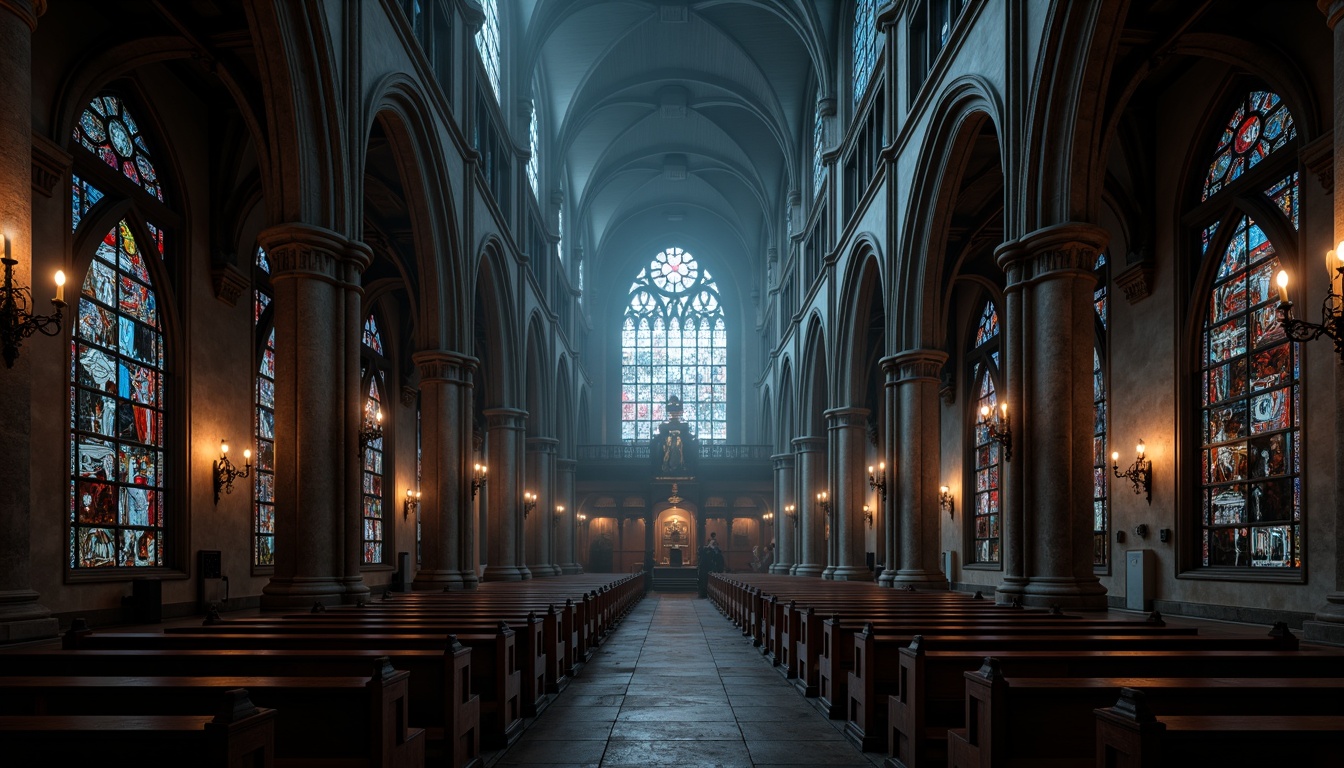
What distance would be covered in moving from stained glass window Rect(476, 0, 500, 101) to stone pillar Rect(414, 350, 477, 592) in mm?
7572

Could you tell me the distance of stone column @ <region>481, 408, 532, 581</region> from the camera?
23656mm

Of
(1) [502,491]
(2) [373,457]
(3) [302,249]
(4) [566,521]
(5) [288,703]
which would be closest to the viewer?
(5) [288,703]

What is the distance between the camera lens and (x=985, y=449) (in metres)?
23.7

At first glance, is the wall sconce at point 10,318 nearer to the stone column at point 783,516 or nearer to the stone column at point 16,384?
the stone column at point 16,384

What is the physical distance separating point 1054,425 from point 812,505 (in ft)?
58.3

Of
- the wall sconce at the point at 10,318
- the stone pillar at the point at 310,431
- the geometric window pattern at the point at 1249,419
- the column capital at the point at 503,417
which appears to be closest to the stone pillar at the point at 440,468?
the stone pillar at the point at 310,431

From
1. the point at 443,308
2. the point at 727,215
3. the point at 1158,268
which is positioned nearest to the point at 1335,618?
the point at 1158,268

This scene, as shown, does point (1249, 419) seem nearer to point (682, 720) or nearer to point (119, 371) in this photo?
point (682, 720)

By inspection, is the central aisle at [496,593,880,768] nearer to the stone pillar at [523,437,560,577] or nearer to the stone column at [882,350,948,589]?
the stone column at [882,350,948,589]

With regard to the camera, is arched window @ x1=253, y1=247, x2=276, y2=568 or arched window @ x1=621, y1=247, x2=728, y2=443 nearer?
arched window @ x1=253, y1=247, x2=276, y2=568

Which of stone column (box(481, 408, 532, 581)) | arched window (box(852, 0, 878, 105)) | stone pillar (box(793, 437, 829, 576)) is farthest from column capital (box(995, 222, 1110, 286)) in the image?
stone pillar (box(793, 437, 829, 576))

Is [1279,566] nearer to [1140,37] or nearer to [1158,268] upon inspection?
[1158,268]

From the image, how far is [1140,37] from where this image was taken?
487 inches

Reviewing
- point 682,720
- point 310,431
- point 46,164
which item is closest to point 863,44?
point 310,431
